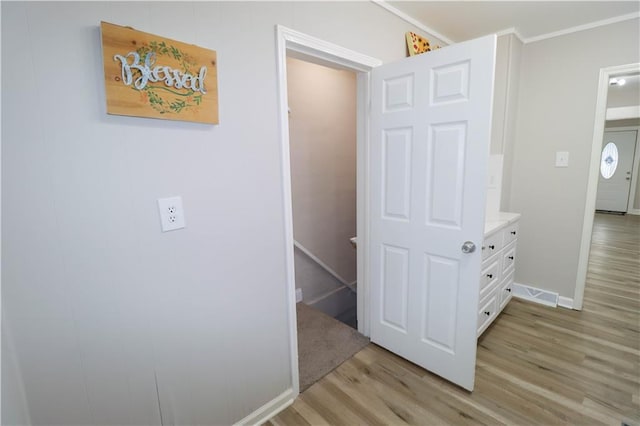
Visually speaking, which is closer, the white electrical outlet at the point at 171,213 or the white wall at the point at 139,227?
the white wall at the point at 139,227

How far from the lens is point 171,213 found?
1.18 meters

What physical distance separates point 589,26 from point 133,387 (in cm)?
376

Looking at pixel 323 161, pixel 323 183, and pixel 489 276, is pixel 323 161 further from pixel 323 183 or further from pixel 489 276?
pixel 489 276

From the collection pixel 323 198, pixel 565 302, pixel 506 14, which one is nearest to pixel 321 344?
pixel 323 198

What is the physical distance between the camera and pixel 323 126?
9.57 ft

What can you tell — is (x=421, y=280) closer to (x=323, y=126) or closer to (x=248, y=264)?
(x=248, y=264)

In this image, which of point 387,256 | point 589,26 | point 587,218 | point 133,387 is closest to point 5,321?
point 133,387

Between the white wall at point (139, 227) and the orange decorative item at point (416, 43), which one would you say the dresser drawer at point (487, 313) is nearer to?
the white wall at point (139, 227)

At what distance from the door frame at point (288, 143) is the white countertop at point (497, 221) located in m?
0.83

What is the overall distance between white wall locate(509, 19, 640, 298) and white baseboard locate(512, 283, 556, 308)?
0.05 meters

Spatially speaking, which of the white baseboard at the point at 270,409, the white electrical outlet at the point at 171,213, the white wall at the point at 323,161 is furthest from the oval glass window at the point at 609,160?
the white electrical outlet at the point at 171,213

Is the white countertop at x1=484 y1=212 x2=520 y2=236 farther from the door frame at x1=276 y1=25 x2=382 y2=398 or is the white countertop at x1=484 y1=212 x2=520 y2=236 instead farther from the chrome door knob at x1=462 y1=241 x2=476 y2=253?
the door frame at x1=276 y1=25 x2=382 y2=398

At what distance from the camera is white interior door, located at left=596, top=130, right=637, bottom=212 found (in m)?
6.88

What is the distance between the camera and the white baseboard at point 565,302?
2.68m
